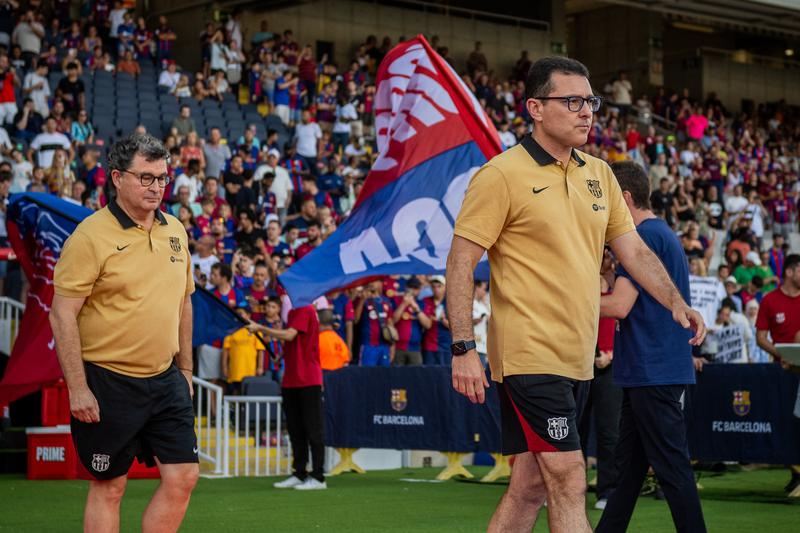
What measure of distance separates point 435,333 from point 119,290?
442 inches

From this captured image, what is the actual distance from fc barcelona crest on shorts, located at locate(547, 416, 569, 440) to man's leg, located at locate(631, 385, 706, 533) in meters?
1.46

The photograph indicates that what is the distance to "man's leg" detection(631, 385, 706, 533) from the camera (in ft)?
20.3

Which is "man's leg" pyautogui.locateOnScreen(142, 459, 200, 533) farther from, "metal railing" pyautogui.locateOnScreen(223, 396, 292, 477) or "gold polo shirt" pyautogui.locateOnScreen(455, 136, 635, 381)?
"metal railing" pyautogui.locateOnScreen(223, 396, 292, 477)

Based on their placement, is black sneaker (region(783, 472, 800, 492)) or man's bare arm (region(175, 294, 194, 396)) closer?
man's bare arm (region(175, 294, 194, 396))

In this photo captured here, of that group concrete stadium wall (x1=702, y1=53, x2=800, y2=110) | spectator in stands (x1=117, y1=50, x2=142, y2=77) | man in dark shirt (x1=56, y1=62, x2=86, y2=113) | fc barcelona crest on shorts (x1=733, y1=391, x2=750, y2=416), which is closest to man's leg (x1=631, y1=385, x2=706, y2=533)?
fc barcelona crest on shorts (x1=733, y1=391, x2=750, y2=416)

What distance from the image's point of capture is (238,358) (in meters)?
15.3

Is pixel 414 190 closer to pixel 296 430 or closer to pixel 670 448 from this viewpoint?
pixel 296 430

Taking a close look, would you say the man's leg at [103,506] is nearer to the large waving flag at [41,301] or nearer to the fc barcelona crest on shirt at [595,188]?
the fc barcelona crest on shirt at [595,188]

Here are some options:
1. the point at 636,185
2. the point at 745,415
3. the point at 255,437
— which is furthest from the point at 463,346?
the point at 255,437

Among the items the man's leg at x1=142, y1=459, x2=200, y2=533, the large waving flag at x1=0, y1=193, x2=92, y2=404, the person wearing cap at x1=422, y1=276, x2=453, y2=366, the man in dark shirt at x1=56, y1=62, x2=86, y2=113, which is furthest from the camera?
the man in dark shirt at x1=56, y1=62, x2=86, y2=113

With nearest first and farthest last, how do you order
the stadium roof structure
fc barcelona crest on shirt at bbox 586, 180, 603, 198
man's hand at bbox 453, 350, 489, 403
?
1. man's hand at bbox 453, 350, 489, 403
2. fc barcelona crest on shirt at bbox 586, 180, 603, 198
3. the stadium roof structure

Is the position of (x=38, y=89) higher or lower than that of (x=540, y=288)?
higher

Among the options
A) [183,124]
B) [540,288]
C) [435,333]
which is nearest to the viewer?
[540,288]

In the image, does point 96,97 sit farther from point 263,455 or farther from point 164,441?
point 164,441
